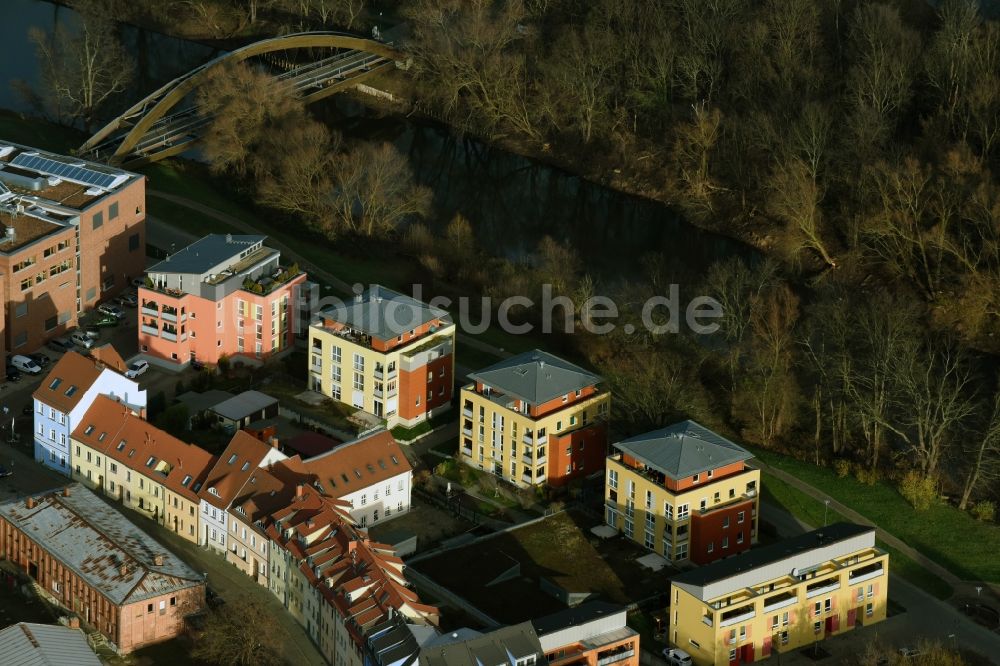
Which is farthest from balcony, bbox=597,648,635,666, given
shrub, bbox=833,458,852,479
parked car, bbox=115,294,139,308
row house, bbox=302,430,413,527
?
parked car, bbox=115,294,139,308

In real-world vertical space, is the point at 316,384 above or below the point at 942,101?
below

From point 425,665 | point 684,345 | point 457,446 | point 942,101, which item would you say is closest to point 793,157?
point 942,101

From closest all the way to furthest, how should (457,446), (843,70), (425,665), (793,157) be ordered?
(425,665), (457,446), (793,157), (843,70)

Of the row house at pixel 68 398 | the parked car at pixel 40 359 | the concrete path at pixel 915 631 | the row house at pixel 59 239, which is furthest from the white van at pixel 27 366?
the concrete path at pixel 915 631

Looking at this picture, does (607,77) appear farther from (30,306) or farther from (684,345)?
(30,306)

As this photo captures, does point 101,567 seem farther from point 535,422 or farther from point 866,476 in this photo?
point 866,476

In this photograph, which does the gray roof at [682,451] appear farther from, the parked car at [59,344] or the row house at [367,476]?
the parked car at [59,344]
